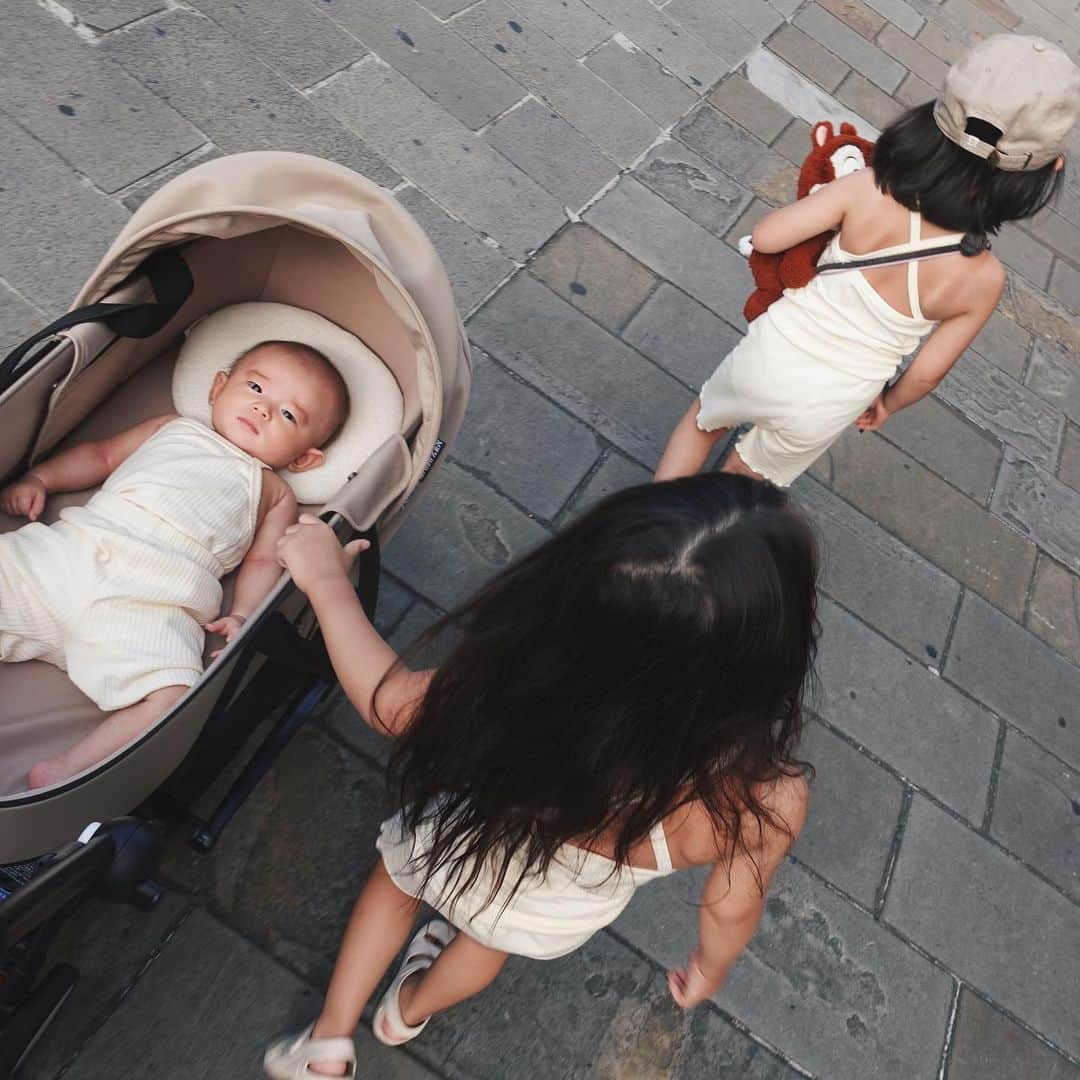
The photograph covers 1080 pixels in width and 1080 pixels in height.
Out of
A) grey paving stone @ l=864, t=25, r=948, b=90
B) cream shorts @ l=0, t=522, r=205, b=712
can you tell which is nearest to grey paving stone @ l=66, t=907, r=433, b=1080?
cream shorts @ l=0, t=522, r=205, b=712

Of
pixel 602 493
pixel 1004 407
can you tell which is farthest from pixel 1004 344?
pixel 602 493

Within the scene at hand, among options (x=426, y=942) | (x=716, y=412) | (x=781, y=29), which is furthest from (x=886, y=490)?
(x=781, y=29)

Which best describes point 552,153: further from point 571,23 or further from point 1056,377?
point 1056,377

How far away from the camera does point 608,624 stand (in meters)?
1.15

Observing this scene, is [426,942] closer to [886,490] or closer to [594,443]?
[594,443]

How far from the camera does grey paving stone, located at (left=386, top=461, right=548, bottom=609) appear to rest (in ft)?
8.13

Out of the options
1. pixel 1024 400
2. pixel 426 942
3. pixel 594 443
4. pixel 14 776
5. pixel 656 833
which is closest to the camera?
pixel 656 833

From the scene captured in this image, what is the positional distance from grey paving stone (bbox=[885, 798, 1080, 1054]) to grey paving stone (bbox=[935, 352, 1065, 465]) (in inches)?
73.0

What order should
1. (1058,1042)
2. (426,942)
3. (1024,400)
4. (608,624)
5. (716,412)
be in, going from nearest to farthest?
(608,624)
(426,942)
(1058,1042)
(716,412)
(1024,400)

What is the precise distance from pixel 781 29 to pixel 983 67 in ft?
12.8

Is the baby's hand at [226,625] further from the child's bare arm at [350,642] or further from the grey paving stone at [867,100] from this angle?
the grey paving stone at [867,100]

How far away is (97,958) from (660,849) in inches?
41.1

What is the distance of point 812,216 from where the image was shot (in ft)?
7.34

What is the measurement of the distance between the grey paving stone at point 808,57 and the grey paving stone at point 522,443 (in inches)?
127
